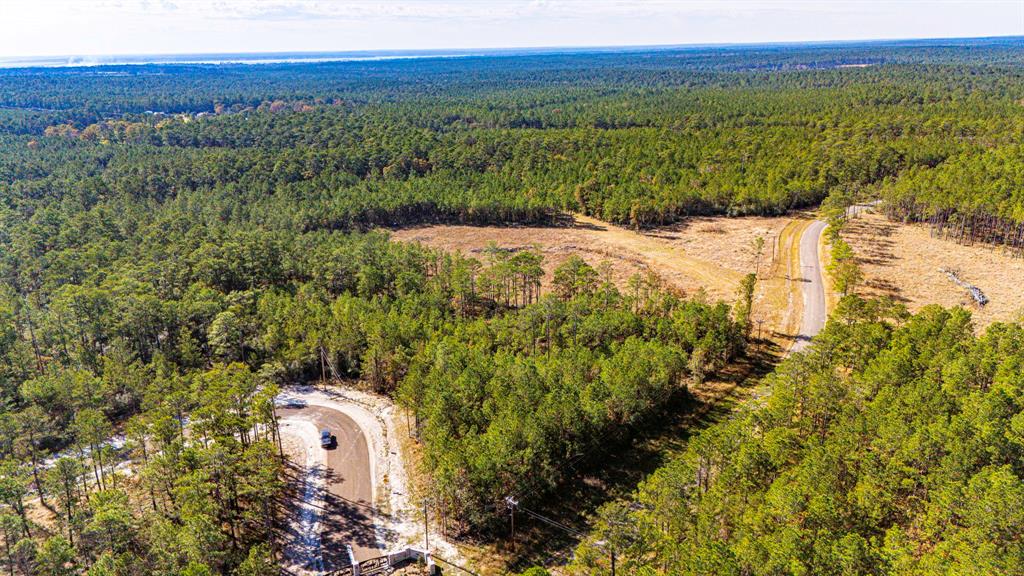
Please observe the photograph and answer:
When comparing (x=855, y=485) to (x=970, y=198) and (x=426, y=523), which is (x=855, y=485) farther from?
(x=970, y=198)

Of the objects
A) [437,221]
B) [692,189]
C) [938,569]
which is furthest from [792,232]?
[938,569]

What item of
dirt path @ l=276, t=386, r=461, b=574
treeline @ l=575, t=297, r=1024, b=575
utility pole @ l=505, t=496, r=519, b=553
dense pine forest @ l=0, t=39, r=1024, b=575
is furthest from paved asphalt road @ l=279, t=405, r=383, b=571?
treeline @ l=575, t=297, r=1024, b=575

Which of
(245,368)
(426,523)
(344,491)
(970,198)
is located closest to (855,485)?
(426,523)

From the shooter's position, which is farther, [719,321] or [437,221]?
[437,221]

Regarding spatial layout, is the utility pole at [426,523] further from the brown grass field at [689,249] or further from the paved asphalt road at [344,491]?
the brown grass field at [689,249]

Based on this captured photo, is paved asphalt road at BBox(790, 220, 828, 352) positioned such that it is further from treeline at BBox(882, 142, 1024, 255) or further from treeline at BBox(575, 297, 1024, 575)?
treeline at BBox(575, 297, 1024, 575)

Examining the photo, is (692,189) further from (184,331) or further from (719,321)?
(184,331)
